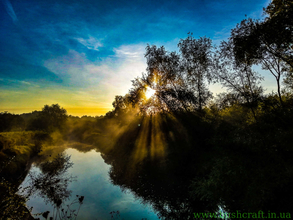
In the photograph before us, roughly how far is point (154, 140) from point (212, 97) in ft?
38.0

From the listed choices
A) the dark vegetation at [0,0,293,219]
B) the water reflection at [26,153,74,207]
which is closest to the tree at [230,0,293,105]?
the dark vegetation at [0,0,293,219]

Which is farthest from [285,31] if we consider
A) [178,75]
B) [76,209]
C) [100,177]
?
[100,177]

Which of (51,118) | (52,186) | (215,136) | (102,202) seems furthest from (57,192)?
(51,118)

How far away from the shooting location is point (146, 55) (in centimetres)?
2011

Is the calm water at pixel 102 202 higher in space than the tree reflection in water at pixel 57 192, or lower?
lower

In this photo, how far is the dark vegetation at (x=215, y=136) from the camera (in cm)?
875

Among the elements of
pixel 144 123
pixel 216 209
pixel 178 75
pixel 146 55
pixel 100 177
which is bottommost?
pixel 100 177

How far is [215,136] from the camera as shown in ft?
47.8

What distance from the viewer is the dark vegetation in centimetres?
875

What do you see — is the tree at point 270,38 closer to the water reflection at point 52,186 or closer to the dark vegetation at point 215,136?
the dark vegetation at point 215,136

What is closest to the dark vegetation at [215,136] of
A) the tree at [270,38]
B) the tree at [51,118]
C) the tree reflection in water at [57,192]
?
the tree at [270,38]

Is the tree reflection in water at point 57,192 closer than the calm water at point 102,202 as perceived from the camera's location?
Yes

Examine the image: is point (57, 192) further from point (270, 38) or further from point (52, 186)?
point (270, 38)

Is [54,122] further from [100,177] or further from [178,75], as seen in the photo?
[178,75]
